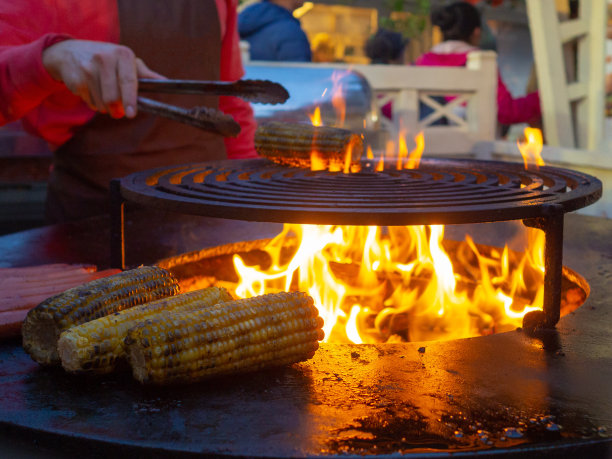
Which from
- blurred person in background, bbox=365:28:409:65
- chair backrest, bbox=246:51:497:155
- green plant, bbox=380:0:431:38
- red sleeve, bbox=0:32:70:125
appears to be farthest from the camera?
green plant, bbox=380:0:431:38

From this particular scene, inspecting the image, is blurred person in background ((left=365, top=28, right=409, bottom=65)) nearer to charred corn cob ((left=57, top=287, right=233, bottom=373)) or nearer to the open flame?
the open flame

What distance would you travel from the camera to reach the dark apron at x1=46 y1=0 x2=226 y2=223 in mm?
3090

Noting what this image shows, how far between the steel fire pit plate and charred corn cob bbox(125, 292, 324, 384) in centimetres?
21

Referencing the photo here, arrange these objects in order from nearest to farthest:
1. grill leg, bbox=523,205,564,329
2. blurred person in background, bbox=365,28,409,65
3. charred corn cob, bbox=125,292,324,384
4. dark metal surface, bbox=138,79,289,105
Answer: charred corn cob, bbox=125,292,324,384 → grill leg, bbox=523,205,564,329 → dark metal surface, bbox=138,79,289,105 → blurred person in background, bbox=365,28,409,65

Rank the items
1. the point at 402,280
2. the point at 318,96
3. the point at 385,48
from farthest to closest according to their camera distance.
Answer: the point at 385,48, the point at 318,96, the point at 402,280

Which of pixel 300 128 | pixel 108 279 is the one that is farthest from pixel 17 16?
pixel 108 279

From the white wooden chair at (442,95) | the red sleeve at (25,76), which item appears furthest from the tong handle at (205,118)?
the white wooden chair at (442,95)

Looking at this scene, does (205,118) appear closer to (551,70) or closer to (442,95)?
(551,70)

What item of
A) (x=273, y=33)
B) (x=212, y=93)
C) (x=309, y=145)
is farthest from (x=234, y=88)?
(x=273, y=33)

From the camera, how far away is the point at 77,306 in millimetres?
1428

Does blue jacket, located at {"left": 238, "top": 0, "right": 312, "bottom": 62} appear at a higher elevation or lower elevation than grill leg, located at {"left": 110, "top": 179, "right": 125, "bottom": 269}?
higher

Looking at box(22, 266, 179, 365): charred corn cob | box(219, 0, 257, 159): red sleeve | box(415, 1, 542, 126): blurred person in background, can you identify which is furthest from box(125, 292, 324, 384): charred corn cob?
box(415, 1, 542, 126): blurred person in background

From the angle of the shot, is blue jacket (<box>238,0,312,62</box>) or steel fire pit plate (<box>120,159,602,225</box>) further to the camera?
blue jacket (<box>238,0,312,62</box>)

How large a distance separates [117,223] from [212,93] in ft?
1.68
